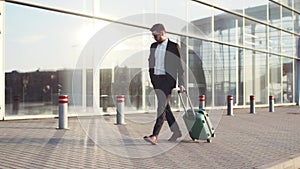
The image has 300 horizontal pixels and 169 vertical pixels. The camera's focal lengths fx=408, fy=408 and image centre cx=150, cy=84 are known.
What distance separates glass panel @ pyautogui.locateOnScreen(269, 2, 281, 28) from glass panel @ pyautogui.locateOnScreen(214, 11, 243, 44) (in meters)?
4.05

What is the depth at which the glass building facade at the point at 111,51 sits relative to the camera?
41.2 feet

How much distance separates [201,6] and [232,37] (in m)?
3.49

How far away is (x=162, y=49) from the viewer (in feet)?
23.9

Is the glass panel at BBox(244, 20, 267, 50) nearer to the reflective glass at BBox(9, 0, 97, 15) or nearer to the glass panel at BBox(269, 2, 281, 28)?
the glass panel at BBox(269, 2, 281, 28)

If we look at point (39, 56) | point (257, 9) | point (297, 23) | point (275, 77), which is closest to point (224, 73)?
point (257, 9)

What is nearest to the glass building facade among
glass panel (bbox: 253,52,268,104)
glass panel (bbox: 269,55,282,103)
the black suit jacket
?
glass panel (bbox: 253,52,268,104)

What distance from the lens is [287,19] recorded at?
92.8 ft

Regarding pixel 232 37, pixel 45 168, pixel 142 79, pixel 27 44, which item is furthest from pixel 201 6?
pixel 45 168

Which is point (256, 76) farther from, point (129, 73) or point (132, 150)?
point (132, 150)

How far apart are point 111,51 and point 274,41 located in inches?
602

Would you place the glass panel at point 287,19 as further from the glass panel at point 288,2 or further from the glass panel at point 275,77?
the glass panel at point 275,77

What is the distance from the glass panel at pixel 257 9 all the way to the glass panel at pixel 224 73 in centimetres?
296

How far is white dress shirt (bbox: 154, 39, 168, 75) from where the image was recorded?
729 cm

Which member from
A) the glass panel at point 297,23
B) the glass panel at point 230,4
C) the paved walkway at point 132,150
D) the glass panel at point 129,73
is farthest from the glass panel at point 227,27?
the paved walkway at point 132,150
